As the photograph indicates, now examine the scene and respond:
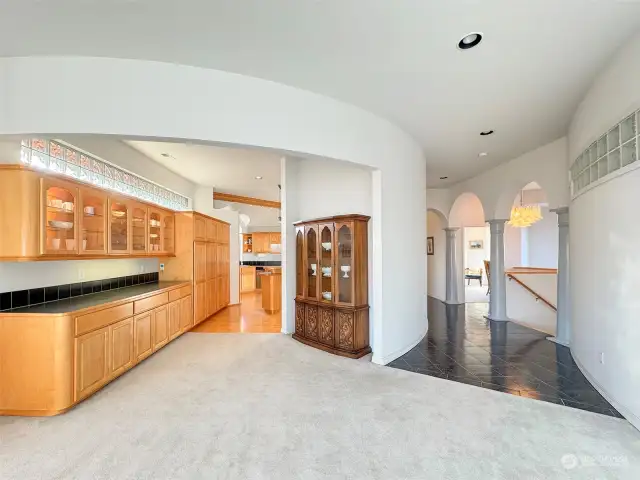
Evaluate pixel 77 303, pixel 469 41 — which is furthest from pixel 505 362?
pixel 77 303

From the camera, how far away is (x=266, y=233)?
1188 cm

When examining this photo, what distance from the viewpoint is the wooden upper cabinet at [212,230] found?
6.46 m

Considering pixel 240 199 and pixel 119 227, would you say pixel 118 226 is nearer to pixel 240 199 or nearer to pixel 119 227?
pixel 119 227

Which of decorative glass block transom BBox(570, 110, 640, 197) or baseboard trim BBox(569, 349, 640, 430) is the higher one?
decorative glass block transom BBox(570, 110, 640, 197)

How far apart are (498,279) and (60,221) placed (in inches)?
266

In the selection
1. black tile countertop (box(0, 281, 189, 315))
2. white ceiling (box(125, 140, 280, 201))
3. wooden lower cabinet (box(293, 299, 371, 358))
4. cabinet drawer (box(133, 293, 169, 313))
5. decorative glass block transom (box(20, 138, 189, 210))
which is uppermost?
white ceiling (box(125, 140, 280, 201))

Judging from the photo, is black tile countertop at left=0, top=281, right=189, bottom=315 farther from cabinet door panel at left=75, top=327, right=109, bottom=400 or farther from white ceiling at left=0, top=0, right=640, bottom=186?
white ceiling at left=0, top=0, right=640, bottom=186

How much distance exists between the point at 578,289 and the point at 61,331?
5451 millimetres

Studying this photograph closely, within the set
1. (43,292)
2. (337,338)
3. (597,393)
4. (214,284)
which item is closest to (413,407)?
(337,338)

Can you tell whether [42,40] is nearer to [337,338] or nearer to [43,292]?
[43,292]

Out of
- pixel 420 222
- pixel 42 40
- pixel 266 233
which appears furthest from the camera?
pixel 266 233

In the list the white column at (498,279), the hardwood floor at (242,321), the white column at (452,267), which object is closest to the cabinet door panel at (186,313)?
the hardwood floor at (242,321)

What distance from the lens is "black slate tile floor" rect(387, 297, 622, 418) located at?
3.09 meters

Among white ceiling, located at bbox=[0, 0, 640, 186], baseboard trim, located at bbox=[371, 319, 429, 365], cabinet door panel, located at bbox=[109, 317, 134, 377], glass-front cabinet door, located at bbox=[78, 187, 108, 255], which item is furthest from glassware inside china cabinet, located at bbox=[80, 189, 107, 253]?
baseboard trim, located at bbox=[371, 319, 429, 365]
